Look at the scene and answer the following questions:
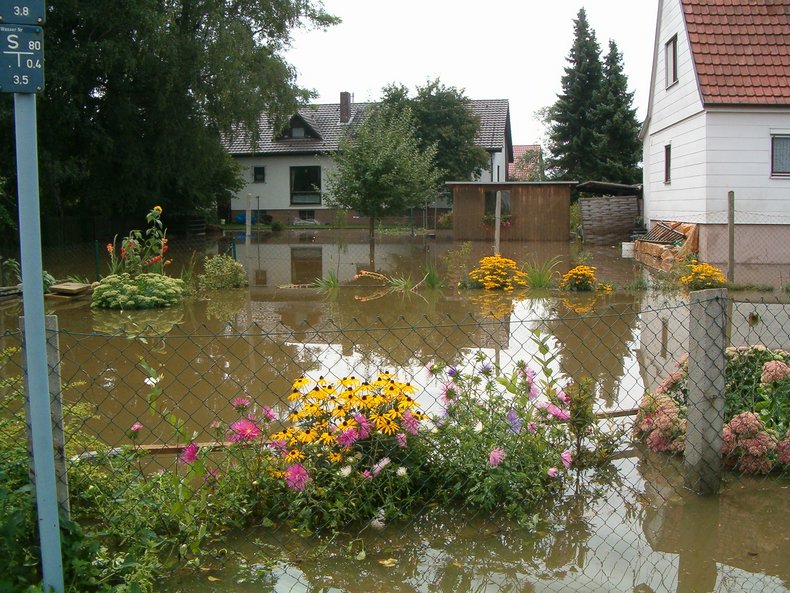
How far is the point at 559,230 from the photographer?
32.2m

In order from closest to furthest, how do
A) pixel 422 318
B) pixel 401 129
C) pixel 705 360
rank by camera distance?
pixel 705 360 < pixel 422 318 < pixel 401 129

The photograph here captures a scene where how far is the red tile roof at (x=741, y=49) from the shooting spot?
61.8 feet

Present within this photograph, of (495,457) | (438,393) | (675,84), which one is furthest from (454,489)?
(675,84)

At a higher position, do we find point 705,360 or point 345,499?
point 705,360

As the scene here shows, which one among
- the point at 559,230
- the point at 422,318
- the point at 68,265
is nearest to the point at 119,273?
the point at 422,318

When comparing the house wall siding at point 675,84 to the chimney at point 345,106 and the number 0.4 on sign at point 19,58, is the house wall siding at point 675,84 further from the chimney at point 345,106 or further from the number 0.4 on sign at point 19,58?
the chimney at point 345,106

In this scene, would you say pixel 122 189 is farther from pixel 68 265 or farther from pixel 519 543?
pixel 519 543

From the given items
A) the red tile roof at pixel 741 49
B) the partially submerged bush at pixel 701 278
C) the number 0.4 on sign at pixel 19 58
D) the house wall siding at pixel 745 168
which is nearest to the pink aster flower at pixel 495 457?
the number 0.4 on sign at pixel 19 58

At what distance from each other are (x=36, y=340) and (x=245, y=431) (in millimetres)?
1318

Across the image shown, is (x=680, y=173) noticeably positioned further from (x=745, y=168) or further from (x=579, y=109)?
(x=579, y=109)

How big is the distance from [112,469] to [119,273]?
473 inches

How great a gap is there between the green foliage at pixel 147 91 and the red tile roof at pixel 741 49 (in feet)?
42.8

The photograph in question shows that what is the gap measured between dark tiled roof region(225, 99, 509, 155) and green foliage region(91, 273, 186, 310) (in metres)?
31.4

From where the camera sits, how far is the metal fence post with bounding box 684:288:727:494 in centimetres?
463
